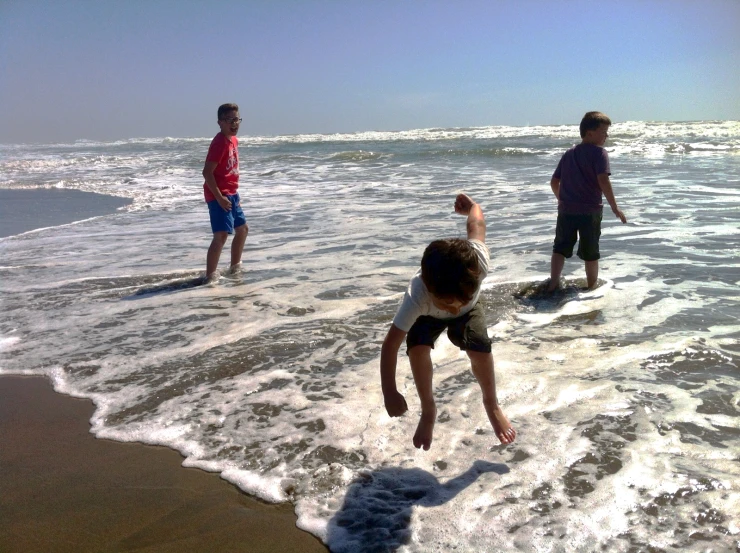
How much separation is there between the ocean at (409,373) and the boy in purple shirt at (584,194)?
27 cm

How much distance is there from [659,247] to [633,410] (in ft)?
13.5

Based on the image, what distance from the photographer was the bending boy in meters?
2.40

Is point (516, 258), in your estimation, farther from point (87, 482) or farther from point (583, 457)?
point (87, 482)

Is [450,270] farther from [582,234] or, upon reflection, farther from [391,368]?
[582,234]

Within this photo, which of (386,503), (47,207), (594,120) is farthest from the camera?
(47,207)

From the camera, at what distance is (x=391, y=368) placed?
2.57 m

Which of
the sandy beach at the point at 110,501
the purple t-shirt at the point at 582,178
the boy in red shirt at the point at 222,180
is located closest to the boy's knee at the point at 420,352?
the sandy beach at the point at 110,501

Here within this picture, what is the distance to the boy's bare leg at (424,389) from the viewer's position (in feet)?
8.77

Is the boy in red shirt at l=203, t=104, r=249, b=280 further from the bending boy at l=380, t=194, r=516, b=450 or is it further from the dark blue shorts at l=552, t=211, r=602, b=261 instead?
the bending boy at l=380, t=194, r=516, b=450

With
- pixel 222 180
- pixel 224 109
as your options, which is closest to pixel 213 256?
pixel 222 180

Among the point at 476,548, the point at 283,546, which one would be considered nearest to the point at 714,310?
the point at 476,548

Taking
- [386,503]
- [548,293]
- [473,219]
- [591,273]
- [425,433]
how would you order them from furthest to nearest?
[591,273], [548,293], [473,219], [425,433], [386,503]

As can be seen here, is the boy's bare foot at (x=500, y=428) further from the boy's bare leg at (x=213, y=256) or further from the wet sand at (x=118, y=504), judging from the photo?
the boy's bare leg at (x=213, y=256)

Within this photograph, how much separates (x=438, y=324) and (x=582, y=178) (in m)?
3.19
